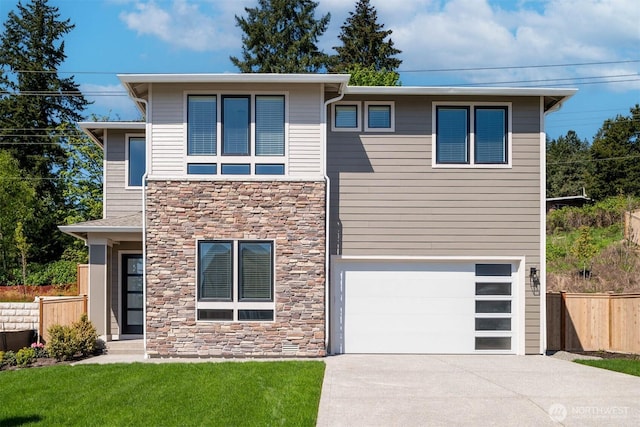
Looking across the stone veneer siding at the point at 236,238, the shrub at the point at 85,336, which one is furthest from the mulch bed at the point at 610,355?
the shrub at the point at 85,336

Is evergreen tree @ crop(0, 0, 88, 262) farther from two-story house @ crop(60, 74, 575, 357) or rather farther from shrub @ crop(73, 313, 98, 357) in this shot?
two-story house @ crop(60, 74, 575, 357)

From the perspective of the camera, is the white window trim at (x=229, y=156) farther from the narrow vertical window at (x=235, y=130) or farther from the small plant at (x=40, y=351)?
the small plant at (x=40, y=351)

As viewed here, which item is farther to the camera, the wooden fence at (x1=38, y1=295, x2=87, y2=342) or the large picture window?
the wooden fence at (x1=38, y1=295, x2=87, y2=342)

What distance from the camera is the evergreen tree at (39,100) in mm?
37281

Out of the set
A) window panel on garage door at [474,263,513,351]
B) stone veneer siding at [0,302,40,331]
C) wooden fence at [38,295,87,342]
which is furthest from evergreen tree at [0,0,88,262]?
window panel on garage door at [474,263,513,351]

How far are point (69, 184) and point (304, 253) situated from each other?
22976 mm

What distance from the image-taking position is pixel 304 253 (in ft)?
44.6

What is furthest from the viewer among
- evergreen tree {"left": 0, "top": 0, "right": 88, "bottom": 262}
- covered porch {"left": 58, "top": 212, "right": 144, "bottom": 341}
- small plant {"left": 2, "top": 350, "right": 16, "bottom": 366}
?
evergreen tree {"left": 0, "top": 0, "right": 88, "bottom": 262}

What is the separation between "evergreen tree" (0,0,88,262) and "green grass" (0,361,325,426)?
85.4ft

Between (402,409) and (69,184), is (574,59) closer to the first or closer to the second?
(69,184)

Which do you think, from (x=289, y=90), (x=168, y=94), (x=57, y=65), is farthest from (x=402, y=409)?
(x=57, y=65)

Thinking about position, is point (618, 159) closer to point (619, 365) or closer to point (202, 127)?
point (619, 365)

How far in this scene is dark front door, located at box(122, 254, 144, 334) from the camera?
16.2 meters

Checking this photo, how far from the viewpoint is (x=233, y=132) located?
1373cm
